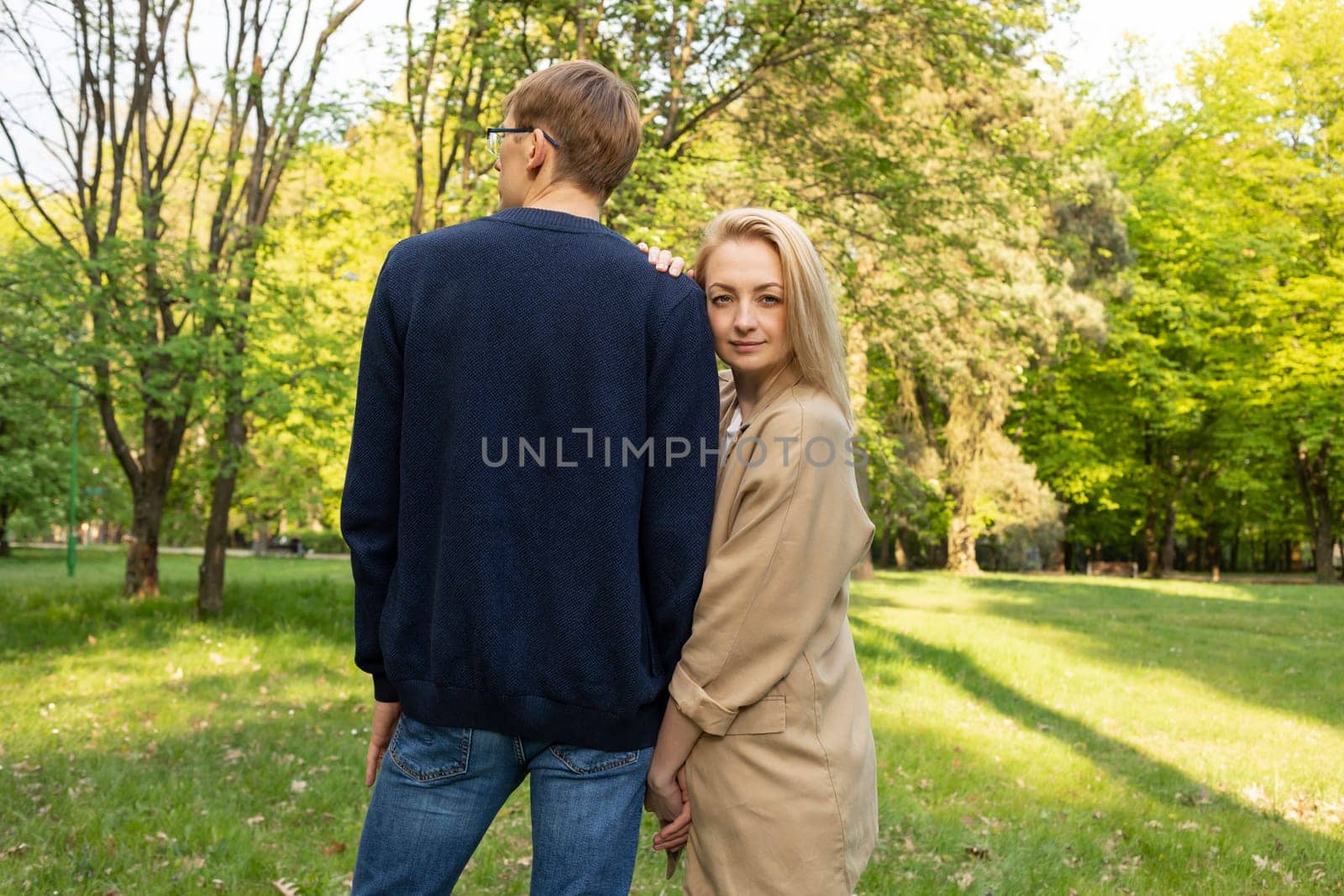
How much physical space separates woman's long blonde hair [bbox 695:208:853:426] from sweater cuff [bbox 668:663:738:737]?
24.4 inches

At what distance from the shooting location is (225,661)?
8.85 meters

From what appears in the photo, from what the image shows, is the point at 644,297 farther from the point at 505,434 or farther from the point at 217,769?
the point at 217,769

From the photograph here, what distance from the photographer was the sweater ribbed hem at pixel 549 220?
2037 millimetres

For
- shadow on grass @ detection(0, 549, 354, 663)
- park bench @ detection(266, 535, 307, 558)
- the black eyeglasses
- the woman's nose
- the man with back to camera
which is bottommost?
park bench @ detection(266, 535, 307, 558)

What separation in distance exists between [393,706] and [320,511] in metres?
30.1

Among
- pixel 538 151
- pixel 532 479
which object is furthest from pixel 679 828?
pixel 538 151

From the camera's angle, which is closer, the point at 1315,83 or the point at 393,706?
the point at 393,706

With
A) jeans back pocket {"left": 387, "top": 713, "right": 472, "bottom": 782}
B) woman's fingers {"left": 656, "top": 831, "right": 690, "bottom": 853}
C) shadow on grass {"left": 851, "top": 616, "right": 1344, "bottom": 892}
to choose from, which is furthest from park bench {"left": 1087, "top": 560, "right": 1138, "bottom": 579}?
jeans back pocket {"left": 387, "top": 713, "right": 472, "bottom": 782}

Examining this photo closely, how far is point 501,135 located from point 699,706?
46.6 inches

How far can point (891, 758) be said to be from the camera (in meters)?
6.47

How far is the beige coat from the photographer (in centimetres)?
201

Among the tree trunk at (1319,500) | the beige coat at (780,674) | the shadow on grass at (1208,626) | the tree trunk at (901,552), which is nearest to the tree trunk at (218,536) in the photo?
the shadow on grass at (1208,626)

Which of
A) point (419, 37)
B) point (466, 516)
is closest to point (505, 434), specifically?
point (466, 516)

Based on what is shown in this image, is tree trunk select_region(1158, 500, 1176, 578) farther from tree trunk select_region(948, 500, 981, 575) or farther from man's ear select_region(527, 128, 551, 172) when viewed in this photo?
man's ear select_region(527, 128, 551, 172)
